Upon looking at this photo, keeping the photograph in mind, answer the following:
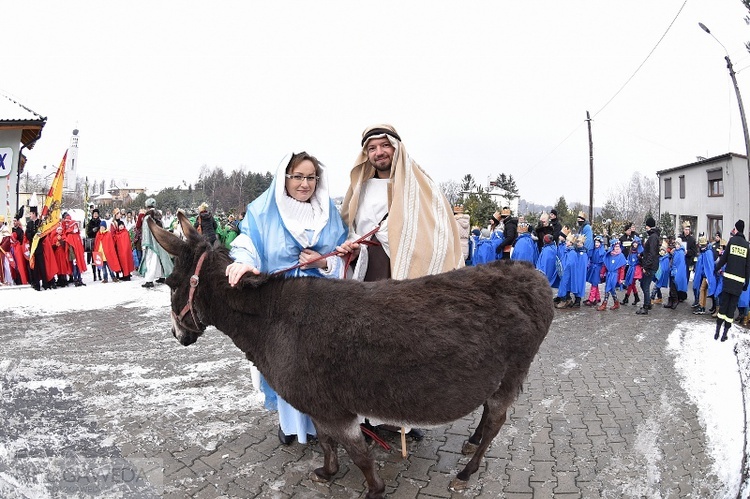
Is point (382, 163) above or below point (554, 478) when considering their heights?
above

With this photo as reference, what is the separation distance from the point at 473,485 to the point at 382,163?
2.50 metres

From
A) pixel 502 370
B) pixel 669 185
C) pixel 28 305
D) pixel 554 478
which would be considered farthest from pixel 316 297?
pixel 669 185

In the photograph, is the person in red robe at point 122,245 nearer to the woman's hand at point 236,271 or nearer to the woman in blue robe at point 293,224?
the woman in blue robe at point 293,224

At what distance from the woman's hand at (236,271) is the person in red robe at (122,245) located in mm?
12797

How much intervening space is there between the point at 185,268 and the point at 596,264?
34.9 feet

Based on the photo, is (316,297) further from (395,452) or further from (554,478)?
(554,478)

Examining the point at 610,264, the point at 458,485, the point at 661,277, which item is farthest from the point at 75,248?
the point at 661,277

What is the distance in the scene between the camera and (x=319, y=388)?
2.81 m

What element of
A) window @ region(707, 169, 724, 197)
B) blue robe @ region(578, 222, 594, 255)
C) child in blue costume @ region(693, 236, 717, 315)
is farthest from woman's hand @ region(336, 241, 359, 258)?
window @ region(707, 169, 724, 197)

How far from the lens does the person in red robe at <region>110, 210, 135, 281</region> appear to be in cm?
1399

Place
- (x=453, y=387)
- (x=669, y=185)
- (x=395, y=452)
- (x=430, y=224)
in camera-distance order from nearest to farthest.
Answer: (x=453, y=387)
(x=430, y=224)
(x=395, y=452)
(x=669, y=185)

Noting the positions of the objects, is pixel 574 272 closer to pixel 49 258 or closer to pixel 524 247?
pixel 524 247

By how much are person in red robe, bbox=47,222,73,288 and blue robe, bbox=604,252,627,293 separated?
14.2 meters

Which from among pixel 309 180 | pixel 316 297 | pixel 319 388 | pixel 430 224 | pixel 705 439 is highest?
pixel 309 180
